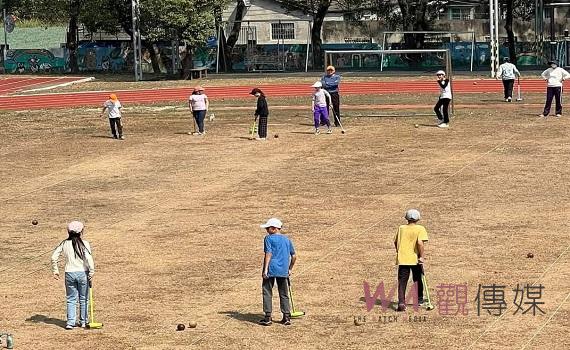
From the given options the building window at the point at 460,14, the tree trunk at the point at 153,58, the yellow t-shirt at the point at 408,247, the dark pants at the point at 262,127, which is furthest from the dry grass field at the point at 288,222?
the building window at the point at 460,14

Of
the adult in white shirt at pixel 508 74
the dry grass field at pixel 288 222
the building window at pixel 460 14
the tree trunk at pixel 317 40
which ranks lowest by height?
the dry grass field at pixel 288 222

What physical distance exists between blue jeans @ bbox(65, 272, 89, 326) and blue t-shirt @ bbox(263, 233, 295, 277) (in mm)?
2495

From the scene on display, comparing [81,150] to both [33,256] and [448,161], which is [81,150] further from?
[33,256]

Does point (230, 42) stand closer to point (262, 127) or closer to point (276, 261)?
point (262, 127)

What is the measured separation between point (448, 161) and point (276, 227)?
50.6ft

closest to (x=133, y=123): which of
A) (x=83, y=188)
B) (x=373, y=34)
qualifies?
(x=83, y=188)

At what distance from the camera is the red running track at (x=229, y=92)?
51438 millimetres

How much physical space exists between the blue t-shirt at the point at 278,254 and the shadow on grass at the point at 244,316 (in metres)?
0.95

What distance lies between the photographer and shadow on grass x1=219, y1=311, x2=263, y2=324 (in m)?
16.7

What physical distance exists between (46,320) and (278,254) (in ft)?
11.5

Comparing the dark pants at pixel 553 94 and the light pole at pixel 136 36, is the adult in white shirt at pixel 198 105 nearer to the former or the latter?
the dark pants at pixel 553 94

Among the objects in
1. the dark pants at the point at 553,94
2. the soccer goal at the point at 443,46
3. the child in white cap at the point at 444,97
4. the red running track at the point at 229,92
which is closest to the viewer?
the child in white cap at the point at 444,97

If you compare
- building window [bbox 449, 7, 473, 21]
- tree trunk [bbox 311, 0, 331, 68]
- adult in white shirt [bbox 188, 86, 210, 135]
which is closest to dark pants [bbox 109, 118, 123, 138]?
adult in white shirt [bbox 188, 86, 210, 135]

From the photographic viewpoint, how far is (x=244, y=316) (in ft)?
55.6
